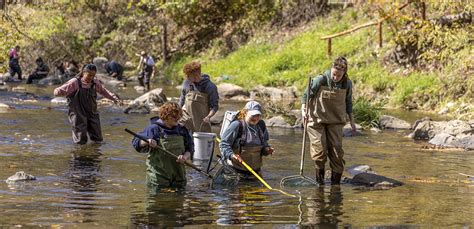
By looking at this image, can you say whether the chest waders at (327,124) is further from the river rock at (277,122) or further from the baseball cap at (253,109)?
the river rock at (277,122)

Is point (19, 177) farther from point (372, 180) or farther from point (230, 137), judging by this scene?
point (372, 180)

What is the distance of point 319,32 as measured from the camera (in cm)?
3803

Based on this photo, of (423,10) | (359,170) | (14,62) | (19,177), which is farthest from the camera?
(14,62)

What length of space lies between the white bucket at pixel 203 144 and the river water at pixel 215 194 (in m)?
0.74

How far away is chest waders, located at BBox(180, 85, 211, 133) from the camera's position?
15.7 meters

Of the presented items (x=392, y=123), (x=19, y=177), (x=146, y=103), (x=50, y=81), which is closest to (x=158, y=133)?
(x=19, y=177)

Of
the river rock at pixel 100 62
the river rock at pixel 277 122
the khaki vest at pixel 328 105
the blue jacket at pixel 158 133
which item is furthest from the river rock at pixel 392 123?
the river rock at pixel 100 62

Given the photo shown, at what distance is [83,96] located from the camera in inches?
655

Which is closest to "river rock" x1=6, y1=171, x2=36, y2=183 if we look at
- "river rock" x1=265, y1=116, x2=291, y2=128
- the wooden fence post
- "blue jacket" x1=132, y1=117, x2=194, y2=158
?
"blue jacket" x1=132, y1=117, x2=194, y2=158

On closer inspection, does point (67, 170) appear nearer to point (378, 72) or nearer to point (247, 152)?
point (247, 152)

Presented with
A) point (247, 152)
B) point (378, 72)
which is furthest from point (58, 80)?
point (247, 152)

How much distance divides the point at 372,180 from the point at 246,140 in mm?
1940

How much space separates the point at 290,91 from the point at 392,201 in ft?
63.4

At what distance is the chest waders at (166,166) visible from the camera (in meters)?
12.0
